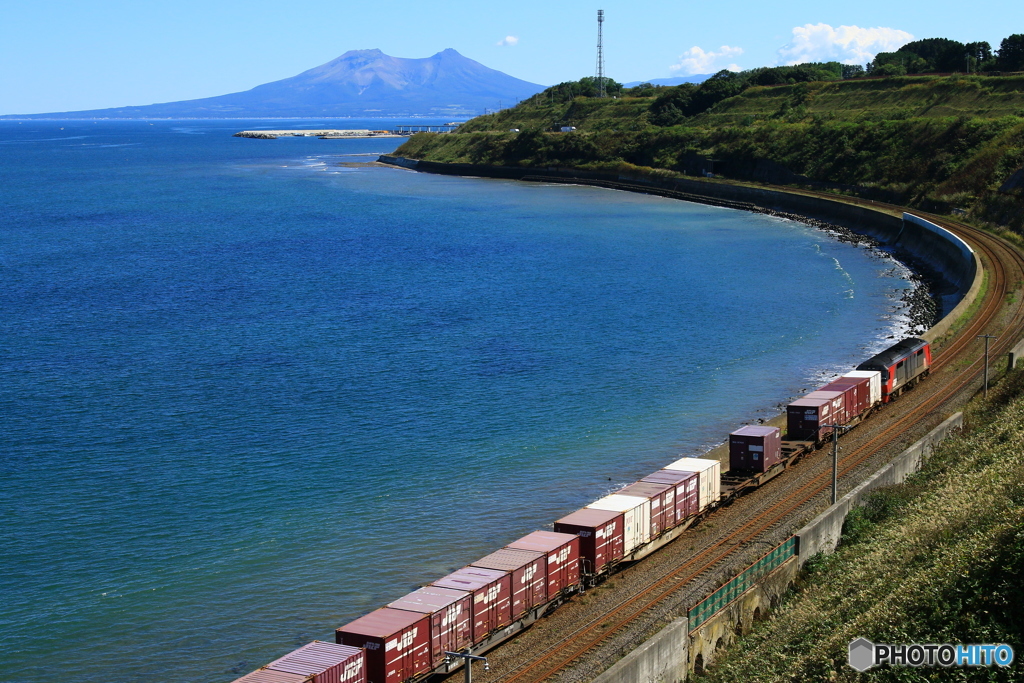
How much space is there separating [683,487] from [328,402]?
26.5 meters

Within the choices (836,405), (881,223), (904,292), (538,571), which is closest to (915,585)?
(538,571)

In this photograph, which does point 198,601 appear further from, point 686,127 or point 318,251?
point 686,127

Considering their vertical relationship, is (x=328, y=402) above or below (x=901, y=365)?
below

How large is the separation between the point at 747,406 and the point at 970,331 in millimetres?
21269

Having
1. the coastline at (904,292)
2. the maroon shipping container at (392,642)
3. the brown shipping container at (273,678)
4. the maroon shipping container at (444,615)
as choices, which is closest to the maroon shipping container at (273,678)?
the brown shipping container at (273,678)

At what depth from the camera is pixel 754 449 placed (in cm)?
4456

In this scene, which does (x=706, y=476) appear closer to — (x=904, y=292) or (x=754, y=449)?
(x=754, y=449)

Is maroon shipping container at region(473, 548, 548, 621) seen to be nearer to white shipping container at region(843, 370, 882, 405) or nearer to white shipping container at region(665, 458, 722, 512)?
white shipping container at region(665, 458, 722, 512)

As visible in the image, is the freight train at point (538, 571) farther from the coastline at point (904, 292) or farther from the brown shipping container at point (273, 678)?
the coastline at point (904, 292)

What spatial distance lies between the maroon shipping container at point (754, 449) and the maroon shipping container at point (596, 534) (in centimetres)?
1118

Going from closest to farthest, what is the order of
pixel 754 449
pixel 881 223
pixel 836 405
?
pixel 754 449 → pixel 836 405 → pixel 881 223

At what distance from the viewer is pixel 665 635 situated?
2684 cm

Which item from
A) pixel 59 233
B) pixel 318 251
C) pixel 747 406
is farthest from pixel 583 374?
pixel 59 233

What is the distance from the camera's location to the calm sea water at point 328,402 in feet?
122
